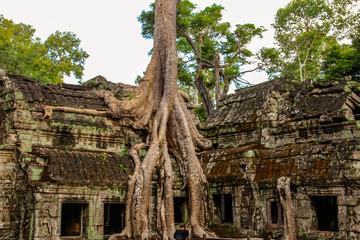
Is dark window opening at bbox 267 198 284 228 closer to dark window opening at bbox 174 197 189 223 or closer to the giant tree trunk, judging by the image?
the giant tree trunk

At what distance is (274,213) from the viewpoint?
10.4 m

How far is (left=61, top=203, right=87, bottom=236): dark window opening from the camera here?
10.3m

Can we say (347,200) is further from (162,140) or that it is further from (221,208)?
(162,140)

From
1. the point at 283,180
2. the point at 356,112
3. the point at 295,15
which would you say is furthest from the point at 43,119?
the point at 295,15

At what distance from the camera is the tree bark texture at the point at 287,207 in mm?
9234

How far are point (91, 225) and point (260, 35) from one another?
602 inches

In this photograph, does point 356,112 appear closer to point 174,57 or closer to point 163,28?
point 174,57

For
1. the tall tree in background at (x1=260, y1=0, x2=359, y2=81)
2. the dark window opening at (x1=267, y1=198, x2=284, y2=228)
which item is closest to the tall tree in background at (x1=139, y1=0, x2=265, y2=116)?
the tall tree in background at (x1=260, y1=0, x2=359, y2=81)

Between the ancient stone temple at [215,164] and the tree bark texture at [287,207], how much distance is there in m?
0.19

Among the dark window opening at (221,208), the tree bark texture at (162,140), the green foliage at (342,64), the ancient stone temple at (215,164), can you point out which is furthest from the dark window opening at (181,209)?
the green foliage at (342,64)

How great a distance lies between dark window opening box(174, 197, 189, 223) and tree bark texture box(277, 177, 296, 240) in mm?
3122

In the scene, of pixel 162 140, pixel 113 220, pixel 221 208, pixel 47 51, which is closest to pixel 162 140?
pixel 162 140

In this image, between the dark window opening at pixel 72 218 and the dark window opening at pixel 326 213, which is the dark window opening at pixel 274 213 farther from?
the dark window opening at pixel 72 218

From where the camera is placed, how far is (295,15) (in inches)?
927
